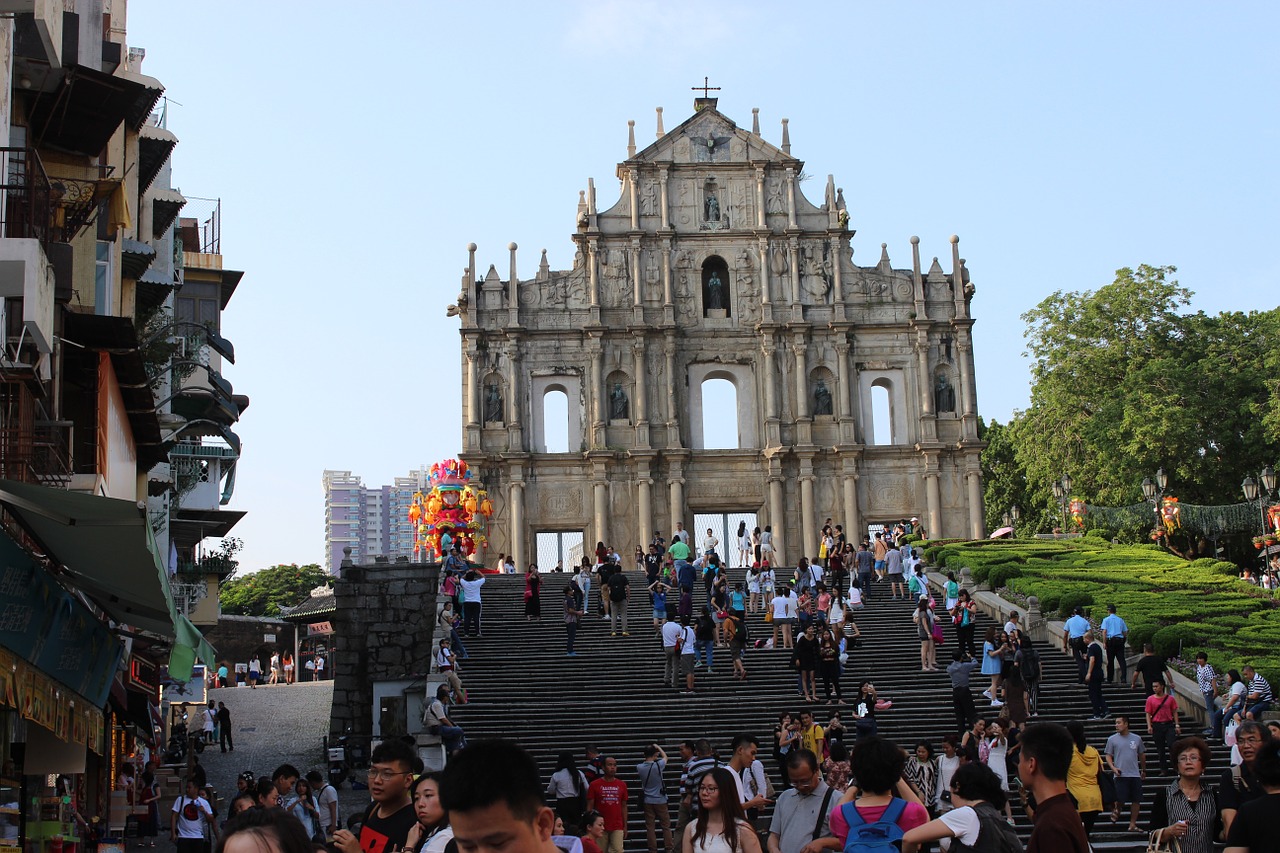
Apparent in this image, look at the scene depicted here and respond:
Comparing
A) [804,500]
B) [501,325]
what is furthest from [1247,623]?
[501,325]

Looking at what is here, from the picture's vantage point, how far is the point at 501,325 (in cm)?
4472

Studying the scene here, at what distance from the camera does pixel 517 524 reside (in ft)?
142

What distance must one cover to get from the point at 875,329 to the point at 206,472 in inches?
741

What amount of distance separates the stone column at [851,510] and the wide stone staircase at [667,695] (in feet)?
42.7

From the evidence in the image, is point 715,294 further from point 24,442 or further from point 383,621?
point 24,442

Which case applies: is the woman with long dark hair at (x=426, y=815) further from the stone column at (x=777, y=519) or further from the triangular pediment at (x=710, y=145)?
the triangular pediment at (x=710, y=145)

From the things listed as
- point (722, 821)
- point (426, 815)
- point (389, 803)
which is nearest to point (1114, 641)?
point (722, 821)

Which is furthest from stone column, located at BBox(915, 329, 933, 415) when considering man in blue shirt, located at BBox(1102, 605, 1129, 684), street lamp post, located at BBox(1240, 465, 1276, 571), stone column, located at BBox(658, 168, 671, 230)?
man in blue shirt, located at BBox(1102, 605, 1129, 684)

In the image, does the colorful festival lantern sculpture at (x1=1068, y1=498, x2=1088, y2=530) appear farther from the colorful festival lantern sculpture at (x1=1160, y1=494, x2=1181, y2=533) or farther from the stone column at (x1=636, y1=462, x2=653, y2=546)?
the stone column at (x1=636, y1=462, x2=653, y2=546)

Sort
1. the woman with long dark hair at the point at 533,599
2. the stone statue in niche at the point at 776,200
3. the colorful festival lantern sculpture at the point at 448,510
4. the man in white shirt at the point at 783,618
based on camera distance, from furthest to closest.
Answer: the stone statue in niche at the point at 776,200 → the colorful festival lantern sculpture at the point at 448,510 → the woman with long dark hair at the point at 533,599 → the man in white shirt at the point at 783,618

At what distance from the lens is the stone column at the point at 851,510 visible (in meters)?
43.9

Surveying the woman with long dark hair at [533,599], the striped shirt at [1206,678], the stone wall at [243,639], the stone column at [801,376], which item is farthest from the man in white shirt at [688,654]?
the stone wall at [243,639]

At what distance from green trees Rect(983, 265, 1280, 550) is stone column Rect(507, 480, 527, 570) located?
1701cm

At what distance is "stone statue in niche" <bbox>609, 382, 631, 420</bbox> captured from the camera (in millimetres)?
44719
